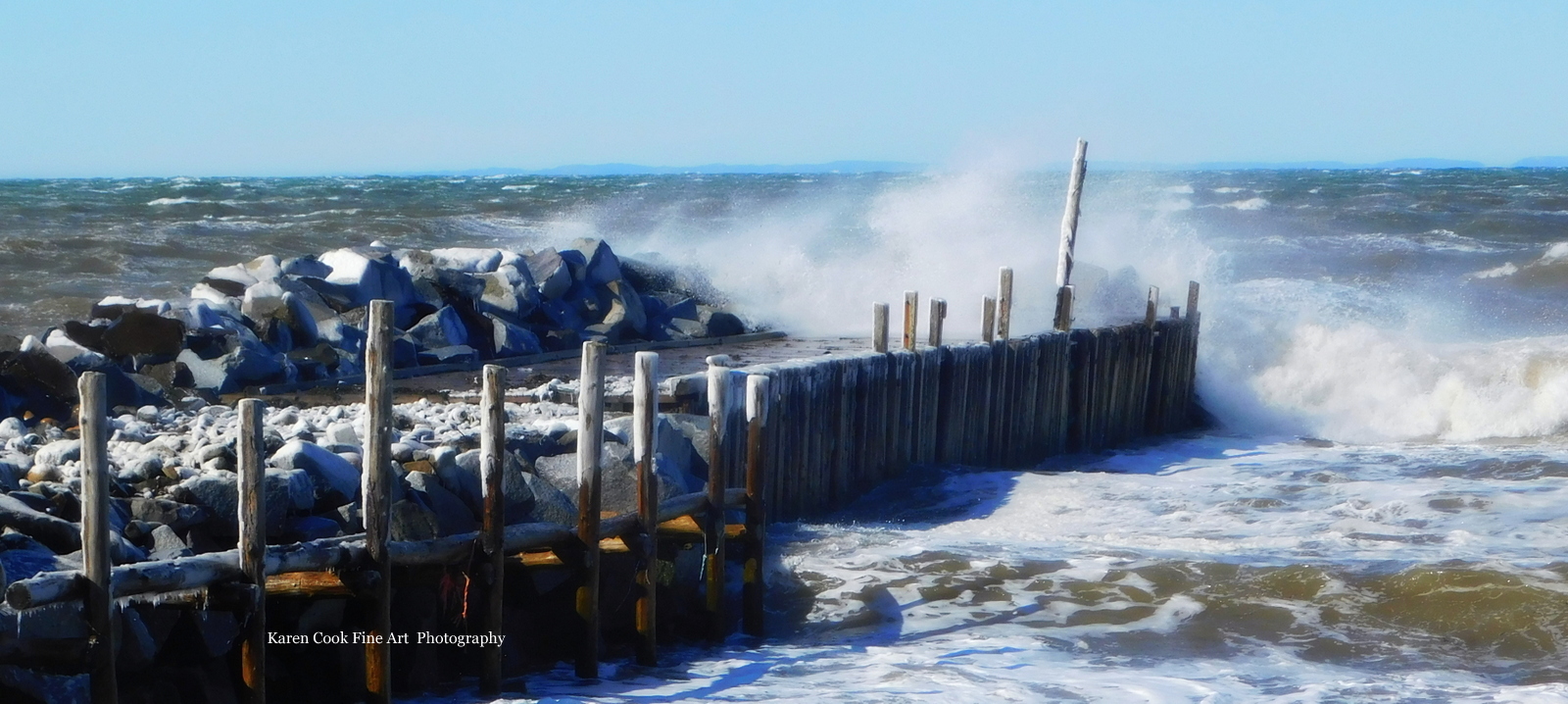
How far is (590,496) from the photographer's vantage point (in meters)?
7.84

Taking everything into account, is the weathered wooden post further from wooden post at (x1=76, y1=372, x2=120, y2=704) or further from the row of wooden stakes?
wooden post at (x1=76, y1=372, x2=120, y2=704)

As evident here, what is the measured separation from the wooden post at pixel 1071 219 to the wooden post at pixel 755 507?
31.0 ft

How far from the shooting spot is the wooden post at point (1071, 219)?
1797 cm

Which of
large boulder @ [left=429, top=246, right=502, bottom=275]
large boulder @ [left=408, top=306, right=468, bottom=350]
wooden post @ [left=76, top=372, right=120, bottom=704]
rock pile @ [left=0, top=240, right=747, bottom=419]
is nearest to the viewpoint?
wooden post @ [left=76, top=372, right=120, bottom=704]

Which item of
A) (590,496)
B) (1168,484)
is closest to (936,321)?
(1168,484)

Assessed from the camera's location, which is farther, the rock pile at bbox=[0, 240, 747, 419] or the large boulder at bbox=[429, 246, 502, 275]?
the large boulder at bbox=[429, 246, 502, 275]

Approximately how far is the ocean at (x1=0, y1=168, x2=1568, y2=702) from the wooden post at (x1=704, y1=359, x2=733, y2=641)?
0.47 m

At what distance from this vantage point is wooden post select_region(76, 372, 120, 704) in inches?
223

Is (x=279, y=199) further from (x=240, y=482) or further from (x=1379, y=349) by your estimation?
(x=240, y=482)

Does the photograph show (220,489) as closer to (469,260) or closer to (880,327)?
(880,327)

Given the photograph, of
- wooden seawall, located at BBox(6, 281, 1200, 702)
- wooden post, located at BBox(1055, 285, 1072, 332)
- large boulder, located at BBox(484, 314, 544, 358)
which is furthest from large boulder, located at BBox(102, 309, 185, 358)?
wooden post, located at BBox(1055, 285, 1072, 332)

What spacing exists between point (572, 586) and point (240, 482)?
226 centimetres

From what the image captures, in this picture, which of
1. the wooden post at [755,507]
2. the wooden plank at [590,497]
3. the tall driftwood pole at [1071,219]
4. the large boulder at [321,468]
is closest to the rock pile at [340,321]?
the large boulder at [321,468]

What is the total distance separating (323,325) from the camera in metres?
14.0
